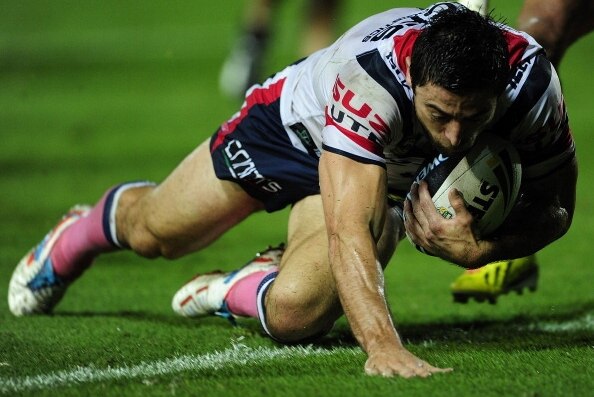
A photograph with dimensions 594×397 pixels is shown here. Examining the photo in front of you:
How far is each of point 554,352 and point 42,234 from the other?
4121 millimetres

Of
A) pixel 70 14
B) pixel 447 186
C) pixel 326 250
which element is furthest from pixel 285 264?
pixel 70 14

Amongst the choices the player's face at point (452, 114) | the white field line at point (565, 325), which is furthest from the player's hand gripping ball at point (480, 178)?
the white field line at point (565, 325)

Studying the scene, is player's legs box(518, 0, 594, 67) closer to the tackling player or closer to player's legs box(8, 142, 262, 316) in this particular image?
the tackling player

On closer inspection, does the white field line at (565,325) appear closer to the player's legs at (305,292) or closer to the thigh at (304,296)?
the player's legs at (305,292)

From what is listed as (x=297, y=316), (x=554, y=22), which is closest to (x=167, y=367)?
(x=297, y=316)

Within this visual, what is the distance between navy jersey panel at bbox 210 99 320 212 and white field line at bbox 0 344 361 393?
2.39 feet

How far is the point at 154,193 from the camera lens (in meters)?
5.46

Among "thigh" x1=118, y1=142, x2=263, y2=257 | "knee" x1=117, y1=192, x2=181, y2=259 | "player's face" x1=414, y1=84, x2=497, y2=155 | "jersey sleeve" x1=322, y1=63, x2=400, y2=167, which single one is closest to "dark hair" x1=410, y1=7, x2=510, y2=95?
"player's face" x1=414, y1=84, x2=497, y2=155

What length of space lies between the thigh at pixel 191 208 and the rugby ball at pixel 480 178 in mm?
1101

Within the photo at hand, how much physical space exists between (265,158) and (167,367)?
1.16 meters

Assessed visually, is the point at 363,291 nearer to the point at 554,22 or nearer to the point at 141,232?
the point at 141,232

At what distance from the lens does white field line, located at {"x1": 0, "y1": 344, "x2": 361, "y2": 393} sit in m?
4.09

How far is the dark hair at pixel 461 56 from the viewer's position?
3.94m

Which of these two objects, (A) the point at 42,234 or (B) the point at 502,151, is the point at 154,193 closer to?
(B) the point at 502,151
